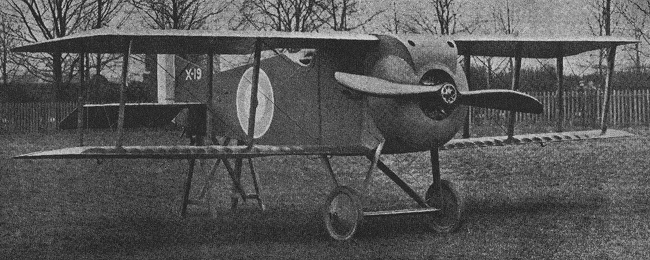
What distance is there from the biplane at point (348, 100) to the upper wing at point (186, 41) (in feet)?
0.05

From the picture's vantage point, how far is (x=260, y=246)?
355 inches

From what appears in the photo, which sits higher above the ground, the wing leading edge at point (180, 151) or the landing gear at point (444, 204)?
the wing leading edge at point (180, 151)

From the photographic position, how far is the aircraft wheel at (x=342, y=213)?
357 inches

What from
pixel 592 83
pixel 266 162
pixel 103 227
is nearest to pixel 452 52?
pixel 103 227

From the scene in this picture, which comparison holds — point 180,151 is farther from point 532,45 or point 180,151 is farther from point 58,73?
point 58,73

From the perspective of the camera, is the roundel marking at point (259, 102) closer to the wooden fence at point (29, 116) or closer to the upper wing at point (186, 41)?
the upper wing at point (186, 41)

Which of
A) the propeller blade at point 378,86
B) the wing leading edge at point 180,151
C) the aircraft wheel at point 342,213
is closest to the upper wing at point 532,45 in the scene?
the propeller blade at point 378,86

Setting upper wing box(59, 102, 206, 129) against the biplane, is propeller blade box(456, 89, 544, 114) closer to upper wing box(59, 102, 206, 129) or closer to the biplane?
the biplane

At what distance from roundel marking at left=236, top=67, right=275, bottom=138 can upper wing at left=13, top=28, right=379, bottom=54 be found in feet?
1.92

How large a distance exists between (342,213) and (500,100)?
2271 millimetres

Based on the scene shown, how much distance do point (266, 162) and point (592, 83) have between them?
61.4 ft

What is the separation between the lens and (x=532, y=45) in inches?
477

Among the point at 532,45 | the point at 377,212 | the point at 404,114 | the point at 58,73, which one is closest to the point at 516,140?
the point at 532,45

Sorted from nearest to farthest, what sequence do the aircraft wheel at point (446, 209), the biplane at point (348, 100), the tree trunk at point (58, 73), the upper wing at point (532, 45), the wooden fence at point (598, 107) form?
the biplane at point (348, 100) < the aircraft wheel at point (446, 209) < the upper wing at point (532, 45) < the wooden fence at point (598, 107) < the tree trunk at point (58, 73)
